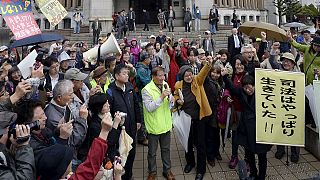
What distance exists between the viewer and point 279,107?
586cm

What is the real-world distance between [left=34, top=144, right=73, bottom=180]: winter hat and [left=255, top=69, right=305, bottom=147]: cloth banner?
3.64 m

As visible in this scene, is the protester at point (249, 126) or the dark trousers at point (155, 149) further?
the dark trousers at point (155, 149)

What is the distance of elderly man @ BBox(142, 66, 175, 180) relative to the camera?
5.79 m

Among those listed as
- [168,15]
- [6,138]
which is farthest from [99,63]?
[168,15]

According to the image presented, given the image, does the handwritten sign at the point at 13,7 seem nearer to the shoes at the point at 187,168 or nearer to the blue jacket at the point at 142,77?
the blue jacket at the point at 142,77

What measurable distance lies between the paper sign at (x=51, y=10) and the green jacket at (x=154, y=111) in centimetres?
442

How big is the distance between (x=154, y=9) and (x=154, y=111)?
25.9m

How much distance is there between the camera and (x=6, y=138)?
10.0ft

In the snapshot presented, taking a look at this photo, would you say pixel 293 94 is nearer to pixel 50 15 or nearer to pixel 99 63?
pixel 99 63

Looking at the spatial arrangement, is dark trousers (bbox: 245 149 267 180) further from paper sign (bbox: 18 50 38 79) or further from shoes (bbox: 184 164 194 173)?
paper sign (bbox: 18 50 38 79)

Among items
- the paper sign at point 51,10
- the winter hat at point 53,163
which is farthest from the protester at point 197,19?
the winter hat at point 53,163

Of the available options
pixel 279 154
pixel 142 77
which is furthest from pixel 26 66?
pixel 279 154

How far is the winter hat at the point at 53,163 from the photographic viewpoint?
2.96 metres

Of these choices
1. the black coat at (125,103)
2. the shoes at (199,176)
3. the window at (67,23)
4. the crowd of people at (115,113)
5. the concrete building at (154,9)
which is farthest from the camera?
the window at (67,23)
